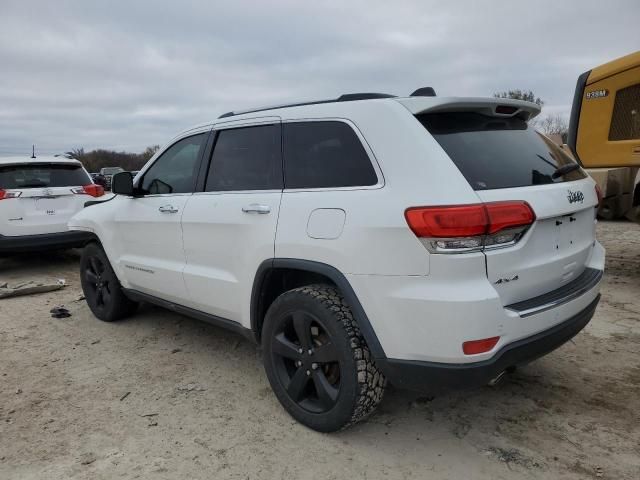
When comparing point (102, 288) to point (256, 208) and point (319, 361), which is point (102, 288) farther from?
point (319, 361)

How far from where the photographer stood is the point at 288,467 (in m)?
2.63

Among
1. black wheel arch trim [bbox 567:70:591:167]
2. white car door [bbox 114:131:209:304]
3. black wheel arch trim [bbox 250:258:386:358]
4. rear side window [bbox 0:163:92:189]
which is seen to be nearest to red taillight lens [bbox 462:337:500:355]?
black wheel arch trim [bbox 250:258:386:358]

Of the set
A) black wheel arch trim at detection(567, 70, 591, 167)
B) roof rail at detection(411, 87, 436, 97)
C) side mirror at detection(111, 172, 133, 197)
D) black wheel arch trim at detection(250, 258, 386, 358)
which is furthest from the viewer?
black wheel arch trim at detection(567, 70, 591, 167)

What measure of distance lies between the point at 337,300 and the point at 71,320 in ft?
12.1

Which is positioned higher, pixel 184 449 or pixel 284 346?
pixel 284 346

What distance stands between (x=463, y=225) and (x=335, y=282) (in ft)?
2.40

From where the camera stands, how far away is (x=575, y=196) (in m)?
2.79

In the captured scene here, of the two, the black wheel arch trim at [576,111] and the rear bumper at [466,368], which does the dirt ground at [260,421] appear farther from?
the black wheel arch trim at [576,111]

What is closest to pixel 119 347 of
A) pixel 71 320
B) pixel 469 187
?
pixel 71 320

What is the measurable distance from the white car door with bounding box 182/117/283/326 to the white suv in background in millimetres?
4240

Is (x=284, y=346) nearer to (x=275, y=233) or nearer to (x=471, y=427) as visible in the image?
(x=275, y=233)

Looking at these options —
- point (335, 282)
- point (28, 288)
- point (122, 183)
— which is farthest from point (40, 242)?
point (335, 282)

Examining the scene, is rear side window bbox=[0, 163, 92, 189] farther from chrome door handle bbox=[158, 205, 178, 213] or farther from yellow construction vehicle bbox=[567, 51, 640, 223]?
yellow construction vehicle bbox=[567, 51, 640, 223]

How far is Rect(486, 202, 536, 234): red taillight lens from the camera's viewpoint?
229 centimetres
